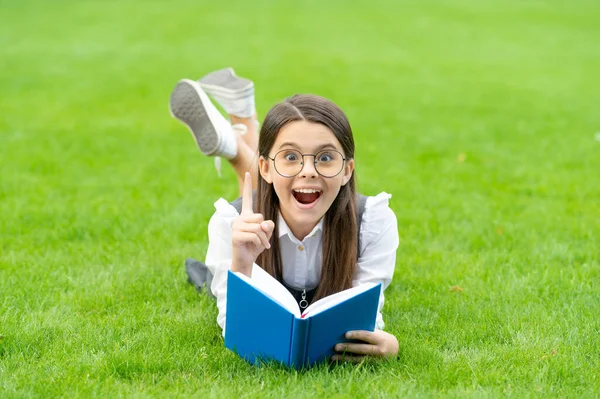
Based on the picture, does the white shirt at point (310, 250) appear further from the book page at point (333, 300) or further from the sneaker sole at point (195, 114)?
the sneaker sole at point (195, 114)

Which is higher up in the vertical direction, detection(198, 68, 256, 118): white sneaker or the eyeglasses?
detection(198, 68, 256, 118): white sneaker

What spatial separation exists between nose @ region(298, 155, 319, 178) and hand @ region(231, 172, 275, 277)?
215 mm

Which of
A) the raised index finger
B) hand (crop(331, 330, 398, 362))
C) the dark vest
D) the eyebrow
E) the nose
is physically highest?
the eyebrow

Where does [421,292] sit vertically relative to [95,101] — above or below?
below

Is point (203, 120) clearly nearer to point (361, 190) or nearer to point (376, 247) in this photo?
point (376, 247)

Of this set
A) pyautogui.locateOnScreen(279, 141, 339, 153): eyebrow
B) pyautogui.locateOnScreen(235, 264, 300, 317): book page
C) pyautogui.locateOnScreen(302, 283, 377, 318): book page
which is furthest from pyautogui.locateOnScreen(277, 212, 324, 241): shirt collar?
pyautogui.locateOnScreen(302, 283, 377, 318): book page

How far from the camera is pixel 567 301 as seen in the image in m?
3.93

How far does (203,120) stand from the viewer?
4.61 metres

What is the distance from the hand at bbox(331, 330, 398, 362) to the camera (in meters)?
3.11

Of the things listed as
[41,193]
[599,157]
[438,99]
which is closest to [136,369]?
[41,193]

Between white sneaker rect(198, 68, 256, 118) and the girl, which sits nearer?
the girl

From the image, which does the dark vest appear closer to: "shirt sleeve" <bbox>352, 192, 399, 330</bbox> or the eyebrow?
"shirt sleeve" <bbox>352, 192, 399, 330</bbox>

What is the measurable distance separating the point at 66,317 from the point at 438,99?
7.50m

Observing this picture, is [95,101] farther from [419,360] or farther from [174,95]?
[419,360]
